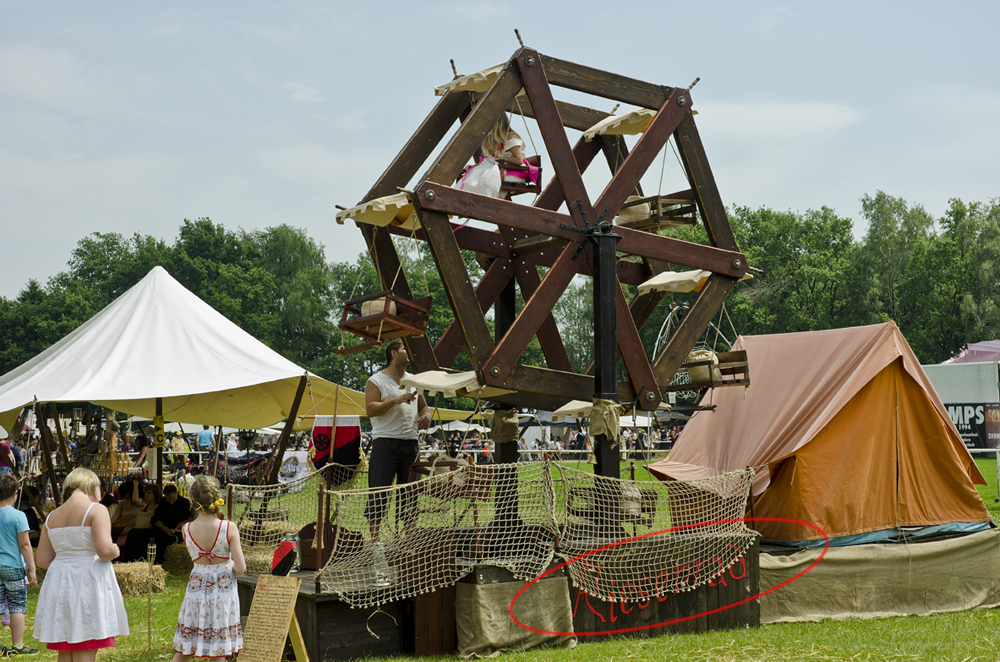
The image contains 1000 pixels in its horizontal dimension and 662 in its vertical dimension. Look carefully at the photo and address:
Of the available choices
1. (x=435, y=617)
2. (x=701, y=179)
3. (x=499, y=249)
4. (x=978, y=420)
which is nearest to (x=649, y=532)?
(x=435, y=617)

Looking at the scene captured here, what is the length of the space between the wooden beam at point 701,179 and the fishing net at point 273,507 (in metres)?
3.56

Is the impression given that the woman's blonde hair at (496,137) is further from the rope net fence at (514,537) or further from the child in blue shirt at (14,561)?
the child in blue shirt at (14,561)

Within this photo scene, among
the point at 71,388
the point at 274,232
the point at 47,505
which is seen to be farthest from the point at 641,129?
the point at 274,232

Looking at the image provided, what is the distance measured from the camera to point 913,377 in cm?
800

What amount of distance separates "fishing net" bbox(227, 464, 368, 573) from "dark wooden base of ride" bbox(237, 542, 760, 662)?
1.81 feet

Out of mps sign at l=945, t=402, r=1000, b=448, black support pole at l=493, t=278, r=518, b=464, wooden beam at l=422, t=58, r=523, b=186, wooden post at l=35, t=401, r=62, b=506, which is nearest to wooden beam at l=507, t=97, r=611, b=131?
wooden beam at l=422, t=58, r=523, b=186

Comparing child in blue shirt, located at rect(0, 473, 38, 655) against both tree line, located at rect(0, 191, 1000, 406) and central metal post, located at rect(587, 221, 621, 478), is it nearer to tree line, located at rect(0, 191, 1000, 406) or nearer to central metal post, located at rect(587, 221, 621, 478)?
central metal post, located at rect(587, 221, 621, 478)

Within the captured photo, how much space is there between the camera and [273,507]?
838cm

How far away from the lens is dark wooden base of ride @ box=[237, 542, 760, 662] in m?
5.69

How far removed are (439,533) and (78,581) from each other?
2.20 m

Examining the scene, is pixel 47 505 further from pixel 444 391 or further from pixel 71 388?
pixel 444 391

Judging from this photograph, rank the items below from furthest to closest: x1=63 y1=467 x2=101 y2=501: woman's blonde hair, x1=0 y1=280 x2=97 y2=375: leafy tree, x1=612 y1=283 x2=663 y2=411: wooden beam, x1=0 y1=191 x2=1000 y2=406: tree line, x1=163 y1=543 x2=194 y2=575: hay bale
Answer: x1=0 y1=280 x2=97 y2=375: leafy tree → x1=0 y1=191 x2=1000 y2=406: tree line → x1=163 y1=543 x2=194 y2=575: hay bale → x1=612 y1=283 x2=663 y2=411: wooden beam → x1=63 y1=467 x2=101 y2=501: woman's blonde hair

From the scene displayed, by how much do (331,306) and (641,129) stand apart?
2100 inches

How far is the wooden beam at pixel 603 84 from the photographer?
6656 millimetres
